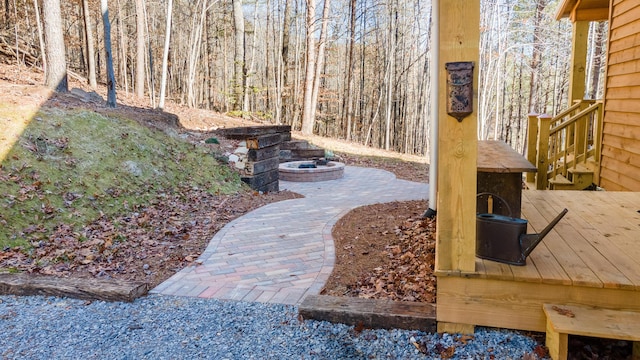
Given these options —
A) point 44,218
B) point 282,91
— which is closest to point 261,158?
point 44,218

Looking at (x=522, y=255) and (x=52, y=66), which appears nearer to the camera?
(x=522, y=255)

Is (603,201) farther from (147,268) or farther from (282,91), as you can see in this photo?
(282,91)

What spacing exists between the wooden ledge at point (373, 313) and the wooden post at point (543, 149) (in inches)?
159

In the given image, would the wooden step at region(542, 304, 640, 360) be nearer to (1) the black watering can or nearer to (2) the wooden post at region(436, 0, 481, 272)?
(1) the black watering can

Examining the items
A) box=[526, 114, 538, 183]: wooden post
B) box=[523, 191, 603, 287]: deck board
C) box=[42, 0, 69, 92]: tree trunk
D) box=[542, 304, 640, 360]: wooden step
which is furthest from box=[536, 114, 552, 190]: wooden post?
box=[42, 0, 69, 92]: tree trunk

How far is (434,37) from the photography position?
4.32m

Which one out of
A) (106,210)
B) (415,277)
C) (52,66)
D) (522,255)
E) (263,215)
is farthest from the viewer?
(52,66)

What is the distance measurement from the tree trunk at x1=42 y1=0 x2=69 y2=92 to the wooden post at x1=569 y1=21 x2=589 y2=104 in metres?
9.66

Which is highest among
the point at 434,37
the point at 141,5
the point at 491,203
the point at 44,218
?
the point at 141,5

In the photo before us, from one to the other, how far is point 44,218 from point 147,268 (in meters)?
1.54

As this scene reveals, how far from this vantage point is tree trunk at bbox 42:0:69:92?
8820 millimetres

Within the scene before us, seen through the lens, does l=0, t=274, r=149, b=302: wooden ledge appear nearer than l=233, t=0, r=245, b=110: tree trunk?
Yes

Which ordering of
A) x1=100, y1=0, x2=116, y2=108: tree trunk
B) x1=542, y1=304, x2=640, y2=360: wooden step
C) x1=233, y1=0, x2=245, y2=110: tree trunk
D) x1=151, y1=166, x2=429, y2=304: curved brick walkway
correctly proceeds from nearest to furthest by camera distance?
x1=542, y1=304, x2=640, y2=360: wooden step
x1=151, y1=166, x2=429, y2=304: curved brick walkway
x1=100, y1=0, x2=116, y2=108: tree trunk
x1=233, y1=0, x2=245, y2=110: tree trunk

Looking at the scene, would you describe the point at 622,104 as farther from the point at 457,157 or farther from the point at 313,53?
the point at 313,53
